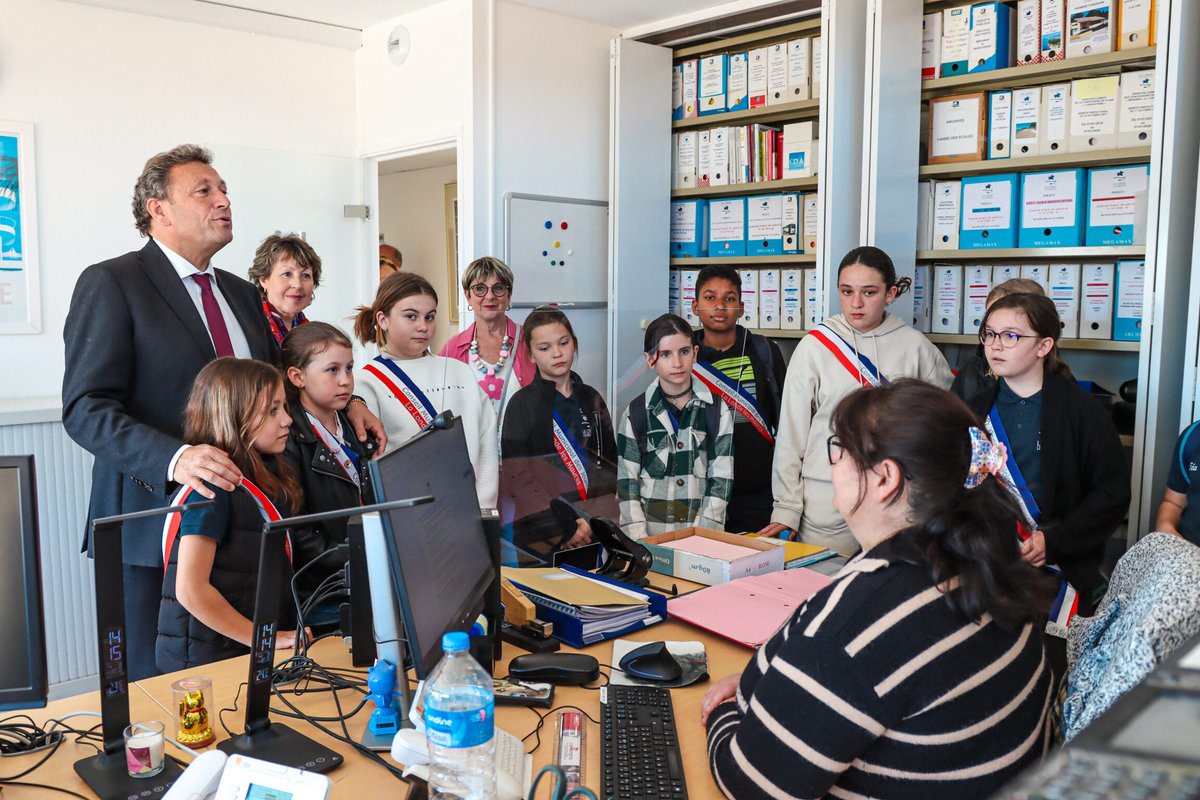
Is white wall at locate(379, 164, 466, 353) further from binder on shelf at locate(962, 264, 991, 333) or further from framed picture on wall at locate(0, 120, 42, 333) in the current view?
binder on shelf at locate(962, 264, 991, 333)

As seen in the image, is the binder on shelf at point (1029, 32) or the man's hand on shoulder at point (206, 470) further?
the binder on shelf at point (1029, 32)

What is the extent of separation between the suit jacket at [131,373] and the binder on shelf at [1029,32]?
3.05 meters

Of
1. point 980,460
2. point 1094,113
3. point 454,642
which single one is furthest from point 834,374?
point 454,642

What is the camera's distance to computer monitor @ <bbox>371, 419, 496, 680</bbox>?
125cm

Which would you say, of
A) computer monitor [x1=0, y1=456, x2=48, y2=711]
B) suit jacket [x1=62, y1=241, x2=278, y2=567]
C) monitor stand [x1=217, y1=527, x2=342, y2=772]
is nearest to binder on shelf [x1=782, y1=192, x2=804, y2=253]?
suit jacket [x1=62, y1=241, x2=278, y2=567]

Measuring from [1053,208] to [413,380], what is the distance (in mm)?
2415

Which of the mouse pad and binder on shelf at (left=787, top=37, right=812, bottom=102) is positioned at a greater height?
binder on shelf at (left=787, top=37, right=812, bottom=102)

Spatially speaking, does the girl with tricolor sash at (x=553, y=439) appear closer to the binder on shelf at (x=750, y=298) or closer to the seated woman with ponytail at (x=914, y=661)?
the seated woman with ponytail at (x=914, y=661)

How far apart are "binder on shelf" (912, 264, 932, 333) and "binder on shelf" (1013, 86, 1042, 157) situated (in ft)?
1.86

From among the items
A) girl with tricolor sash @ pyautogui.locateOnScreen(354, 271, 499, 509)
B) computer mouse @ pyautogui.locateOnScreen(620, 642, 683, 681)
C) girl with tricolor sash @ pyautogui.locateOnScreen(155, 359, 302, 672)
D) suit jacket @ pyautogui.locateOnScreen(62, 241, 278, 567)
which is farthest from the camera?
girl with tricolor sash @ pyautogui.locateOnScreen(354, 271, 499, 509)

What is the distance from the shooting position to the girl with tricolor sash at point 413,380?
117 inches

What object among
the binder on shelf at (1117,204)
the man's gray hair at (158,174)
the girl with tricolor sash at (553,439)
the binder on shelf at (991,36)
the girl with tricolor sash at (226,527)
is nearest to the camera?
the girl with tricolor sash at (226,527)

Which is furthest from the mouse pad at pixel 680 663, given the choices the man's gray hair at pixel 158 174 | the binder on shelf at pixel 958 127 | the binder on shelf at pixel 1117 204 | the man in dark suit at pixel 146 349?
the binder on shelf at pixel 958 127

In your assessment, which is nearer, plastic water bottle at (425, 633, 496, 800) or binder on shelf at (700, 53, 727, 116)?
plastic water bottle at (425, 633, 496, 800)
